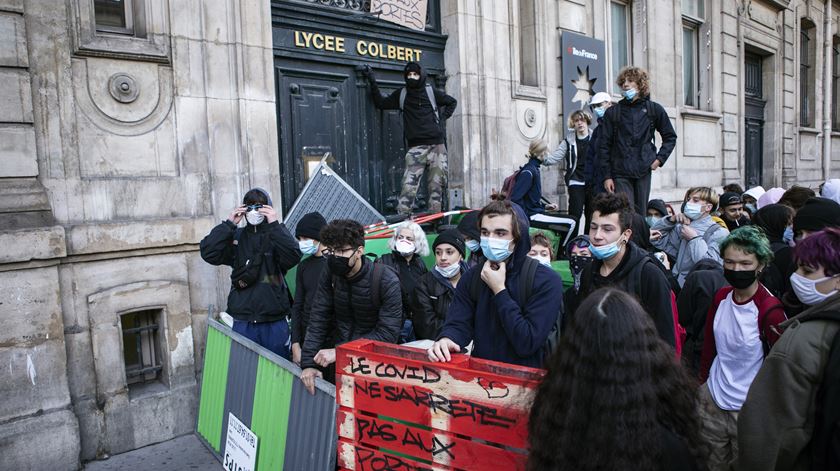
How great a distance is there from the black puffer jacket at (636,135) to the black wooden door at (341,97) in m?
3.10

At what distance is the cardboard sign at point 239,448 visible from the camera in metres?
4.30

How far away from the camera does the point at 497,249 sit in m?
3.10

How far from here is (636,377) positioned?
176 cm

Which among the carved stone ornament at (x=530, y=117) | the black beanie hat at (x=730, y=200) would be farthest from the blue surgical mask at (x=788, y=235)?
the carved stone ornament at (x=530, y=117)

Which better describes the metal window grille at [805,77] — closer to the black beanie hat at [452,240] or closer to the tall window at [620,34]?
the tall window at [620,34]

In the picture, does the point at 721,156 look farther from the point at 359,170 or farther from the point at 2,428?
the point at 2,428

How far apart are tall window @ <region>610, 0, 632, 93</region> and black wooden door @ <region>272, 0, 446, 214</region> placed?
4.71 metres

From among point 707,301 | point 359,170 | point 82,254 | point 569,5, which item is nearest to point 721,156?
point 569,5

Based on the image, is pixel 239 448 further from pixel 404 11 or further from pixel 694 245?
pixel 404 11

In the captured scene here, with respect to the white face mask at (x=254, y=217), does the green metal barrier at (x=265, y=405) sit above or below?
below

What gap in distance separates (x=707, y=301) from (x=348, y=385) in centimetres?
228

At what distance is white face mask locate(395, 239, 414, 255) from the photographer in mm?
5191

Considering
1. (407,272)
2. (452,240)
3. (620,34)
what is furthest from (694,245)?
(620,34)

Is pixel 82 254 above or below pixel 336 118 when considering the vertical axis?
below
